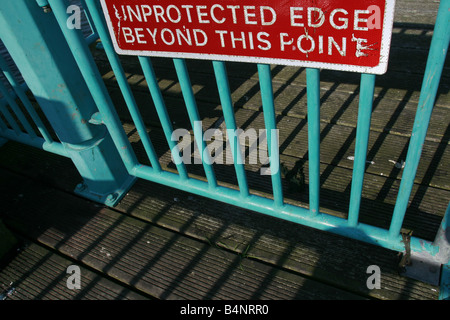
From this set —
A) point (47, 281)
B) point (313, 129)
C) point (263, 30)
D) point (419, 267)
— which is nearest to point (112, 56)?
point (263, 30)

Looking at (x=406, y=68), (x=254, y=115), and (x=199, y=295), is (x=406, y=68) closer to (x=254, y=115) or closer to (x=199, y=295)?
(x=254, y=115)

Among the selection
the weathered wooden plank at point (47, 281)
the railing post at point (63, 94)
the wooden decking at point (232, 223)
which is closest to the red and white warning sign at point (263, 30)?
the railing post at point (63, 94)

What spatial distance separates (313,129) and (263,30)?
368mm

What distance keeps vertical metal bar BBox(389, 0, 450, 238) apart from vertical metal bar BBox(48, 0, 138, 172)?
4.18 feet

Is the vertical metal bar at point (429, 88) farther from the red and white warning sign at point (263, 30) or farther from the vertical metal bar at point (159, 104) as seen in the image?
the vertical metal bar at point (159, 104)

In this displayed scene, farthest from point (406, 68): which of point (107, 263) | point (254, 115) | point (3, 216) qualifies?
point (3, 216)

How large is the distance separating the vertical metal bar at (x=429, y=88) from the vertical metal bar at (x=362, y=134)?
131 millimetres

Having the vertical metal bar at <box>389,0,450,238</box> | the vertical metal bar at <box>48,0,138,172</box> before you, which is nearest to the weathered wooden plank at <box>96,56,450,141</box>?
the vertical metal bar at <box>48,0,138,172</box>

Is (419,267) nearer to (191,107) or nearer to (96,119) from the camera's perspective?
(191,107)

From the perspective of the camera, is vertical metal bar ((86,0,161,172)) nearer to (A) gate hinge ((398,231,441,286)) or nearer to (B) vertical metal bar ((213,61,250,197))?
(B) vertical metal bar ((213,61,250,197))

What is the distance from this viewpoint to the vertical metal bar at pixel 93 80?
1352 mm

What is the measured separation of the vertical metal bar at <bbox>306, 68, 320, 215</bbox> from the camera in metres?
1.04

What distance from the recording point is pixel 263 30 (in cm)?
102

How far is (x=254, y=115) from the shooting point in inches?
94.3
